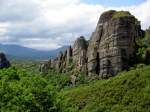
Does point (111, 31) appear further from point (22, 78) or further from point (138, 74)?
point (22, 78)

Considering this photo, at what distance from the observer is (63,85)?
178875 millimetres

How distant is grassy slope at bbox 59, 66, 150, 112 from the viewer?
448 ft

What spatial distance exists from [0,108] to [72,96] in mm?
79788

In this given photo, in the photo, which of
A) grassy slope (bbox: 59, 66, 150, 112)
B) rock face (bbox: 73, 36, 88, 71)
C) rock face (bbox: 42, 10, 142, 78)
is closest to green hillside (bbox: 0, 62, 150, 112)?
grassy slope (bbox: 59, 66, 150, 112)

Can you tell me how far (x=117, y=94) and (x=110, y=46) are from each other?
905 inches

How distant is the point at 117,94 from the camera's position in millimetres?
145625

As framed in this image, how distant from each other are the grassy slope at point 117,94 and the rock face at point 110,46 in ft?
19.9

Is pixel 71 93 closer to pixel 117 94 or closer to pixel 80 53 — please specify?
pixel 117 94

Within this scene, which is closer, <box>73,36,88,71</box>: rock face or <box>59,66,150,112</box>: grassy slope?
<box>59,66,150,112</box>: grassy slope

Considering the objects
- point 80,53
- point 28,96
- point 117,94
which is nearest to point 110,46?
point 80,53

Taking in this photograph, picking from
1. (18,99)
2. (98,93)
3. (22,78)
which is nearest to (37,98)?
(18,99)

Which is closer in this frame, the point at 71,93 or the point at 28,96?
the point at 28,96

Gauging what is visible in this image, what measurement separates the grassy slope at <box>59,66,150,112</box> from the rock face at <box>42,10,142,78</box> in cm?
607

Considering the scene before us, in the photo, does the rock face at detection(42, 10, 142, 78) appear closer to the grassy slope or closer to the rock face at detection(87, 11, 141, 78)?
the rock face at detection(87, 11, 141, 78)
